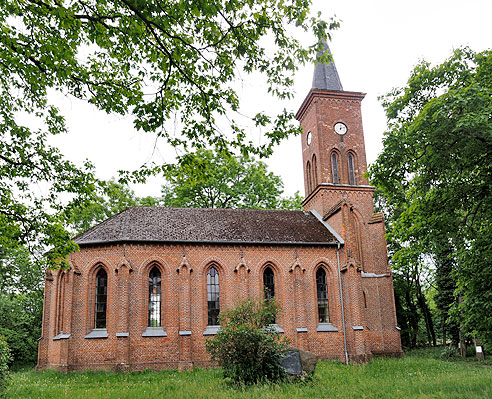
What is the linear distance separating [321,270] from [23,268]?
21758 millimetres

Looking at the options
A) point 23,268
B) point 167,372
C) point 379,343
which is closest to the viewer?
point 167,372

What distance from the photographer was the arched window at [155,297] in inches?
859

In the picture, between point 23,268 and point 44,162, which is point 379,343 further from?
point 23,268

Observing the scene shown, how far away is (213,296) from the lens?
22.9 meters

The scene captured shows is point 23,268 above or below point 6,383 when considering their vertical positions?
above

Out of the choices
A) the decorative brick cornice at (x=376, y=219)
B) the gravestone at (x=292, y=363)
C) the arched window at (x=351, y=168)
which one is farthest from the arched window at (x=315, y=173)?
the gravestone at (x=292, y=363)

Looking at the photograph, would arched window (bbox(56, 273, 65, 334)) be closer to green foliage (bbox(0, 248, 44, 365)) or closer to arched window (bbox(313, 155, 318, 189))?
green foliage (bbox(0, 248, 44, 365))

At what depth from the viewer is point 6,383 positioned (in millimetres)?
11945

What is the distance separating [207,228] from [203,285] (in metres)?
3.26

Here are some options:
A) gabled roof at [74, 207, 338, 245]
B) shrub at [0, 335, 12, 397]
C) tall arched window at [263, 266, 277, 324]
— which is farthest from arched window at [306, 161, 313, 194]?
shrub at [0, 335, 12, 397]

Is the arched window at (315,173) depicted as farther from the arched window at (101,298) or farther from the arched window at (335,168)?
the arched window at (101,298)

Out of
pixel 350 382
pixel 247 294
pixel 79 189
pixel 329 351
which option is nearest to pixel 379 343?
pixel 329 351

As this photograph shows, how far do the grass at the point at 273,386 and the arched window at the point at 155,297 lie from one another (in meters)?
2.85

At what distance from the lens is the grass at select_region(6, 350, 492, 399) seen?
471 inches
